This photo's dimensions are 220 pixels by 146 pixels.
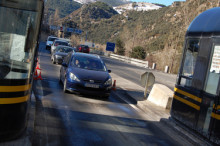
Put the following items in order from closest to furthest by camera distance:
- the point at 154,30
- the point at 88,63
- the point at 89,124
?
1. the point at 89,124
2. the point at 88,63
3. the point at 154,30

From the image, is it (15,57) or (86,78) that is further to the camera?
(86,78)

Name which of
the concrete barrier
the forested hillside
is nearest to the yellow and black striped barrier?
the concrete barrier

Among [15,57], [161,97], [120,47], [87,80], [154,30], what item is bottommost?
[161,97]

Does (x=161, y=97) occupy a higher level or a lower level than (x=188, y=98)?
lower

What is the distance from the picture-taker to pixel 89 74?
11391 millimetres

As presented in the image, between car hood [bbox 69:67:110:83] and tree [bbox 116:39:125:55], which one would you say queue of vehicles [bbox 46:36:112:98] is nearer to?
car hood [bbox 69:67:110:83]

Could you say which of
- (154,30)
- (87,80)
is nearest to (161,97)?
(87,80)

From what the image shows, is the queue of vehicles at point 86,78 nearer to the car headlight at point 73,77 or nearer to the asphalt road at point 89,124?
the car headlight at point 73,77

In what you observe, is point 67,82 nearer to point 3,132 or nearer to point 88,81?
point 88,81

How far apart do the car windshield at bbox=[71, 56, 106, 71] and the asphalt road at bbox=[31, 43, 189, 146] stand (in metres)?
1.76

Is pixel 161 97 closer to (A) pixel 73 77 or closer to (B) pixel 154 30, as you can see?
(A) pixel 73 77

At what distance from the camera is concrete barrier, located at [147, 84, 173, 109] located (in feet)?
35.3

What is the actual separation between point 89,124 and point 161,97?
4403 millimetres

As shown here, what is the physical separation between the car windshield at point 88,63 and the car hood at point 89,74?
0.44 meters
